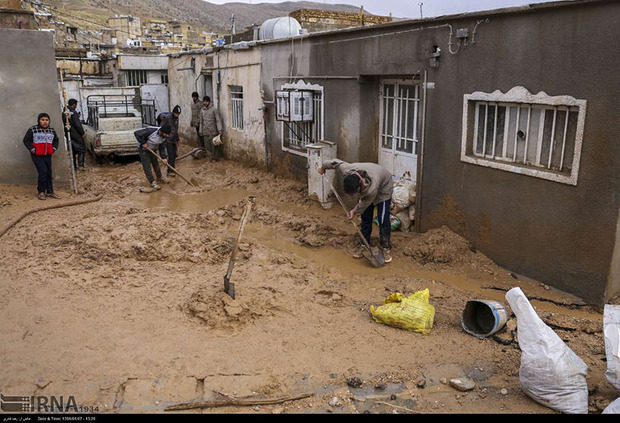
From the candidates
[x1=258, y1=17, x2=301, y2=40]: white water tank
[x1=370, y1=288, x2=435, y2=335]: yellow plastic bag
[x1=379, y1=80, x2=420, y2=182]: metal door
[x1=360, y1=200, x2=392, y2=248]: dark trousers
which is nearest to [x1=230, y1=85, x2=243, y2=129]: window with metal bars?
[x1=258, y1=17, x2=301, y2=40]: white water tank

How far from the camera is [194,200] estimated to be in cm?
1055

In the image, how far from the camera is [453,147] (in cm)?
708

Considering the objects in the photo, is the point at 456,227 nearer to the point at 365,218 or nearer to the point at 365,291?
the point at 365,218

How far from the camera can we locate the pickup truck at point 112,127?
1355 cm

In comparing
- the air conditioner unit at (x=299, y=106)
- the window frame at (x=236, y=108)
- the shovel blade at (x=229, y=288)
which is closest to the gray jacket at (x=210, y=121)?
the window frame at (x=236, y=108)

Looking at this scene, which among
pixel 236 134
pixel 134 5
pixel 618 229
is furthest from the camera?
pixel 134 5

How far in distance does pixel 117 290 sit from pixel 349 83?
18.0 ft

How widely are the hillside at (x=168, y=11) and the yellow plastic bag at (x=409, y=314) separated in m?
52.7

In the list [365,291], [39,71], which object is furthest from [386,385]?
[39,71]

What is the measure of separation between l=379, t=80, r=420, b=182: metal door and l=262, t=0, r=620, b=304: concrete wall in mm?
176

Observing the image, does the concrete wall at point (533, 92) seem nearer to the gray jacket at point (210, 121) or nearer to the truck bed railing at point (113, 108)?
the gray jacket at point (210, 121)

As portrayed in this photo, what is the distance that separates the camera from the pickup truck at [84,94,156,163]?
13.6m

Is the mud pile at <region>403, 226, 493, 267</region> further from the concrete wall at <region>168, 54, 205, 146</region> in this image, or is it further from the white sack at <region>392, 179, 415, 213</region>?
the concrete wall at <region>168, 54, 205, 146</region>

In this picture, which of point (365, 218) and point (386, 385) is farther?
point (365, 218)
